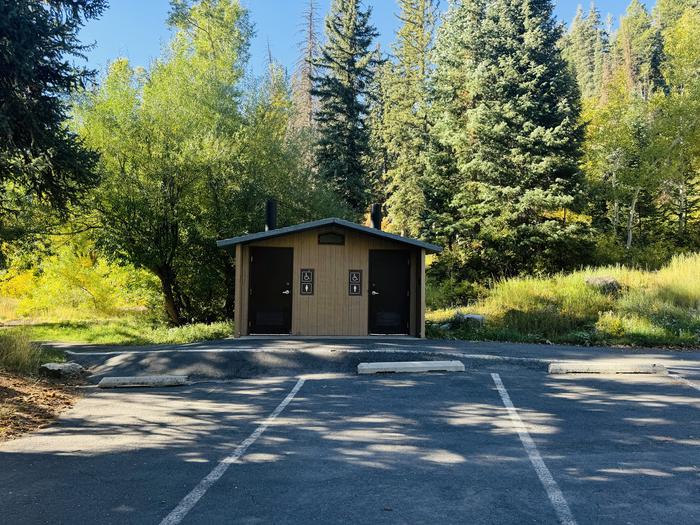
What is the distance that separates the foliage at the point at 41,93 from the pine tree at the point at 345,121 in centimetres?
1743

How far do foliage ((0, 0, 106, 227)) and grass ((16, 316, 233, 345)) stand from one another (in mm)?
5513

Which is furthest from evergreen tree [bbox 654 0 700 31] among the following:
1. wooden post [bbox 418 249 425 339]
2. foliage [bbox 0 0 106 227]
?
foliage [bbox 0 0 106 227]

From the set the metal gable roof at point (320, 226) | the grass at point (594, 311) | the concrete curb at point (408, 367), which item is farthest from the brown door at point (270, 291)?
the concrete curb at point (408, 367)

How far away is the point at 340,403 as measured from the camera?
7.04m

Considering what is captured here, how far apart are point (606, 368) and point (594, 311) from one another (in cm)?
697

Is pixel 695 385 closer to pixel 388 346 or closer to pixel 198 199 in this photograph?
pixel 388 346

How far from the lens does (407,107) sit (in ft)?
129

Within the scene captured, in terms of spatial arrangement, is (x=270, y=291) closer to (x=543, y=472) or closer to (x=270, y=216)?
(x=270, y=216)

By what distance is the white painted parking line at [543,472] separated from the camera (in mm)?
3604

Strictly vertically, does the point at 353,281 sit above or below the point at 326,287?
above

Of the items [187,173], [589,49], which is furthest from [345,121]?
[589,49]

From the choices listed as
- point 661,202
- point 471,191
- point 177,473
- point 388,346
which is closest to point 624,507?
point 177,473

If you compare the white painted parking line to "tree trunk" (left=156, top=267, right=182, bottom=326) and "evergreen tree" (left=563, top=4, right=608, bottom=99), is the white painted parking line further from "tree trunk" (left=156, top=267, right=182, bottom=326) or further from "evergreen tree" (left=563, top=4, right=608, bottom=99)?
"evergreen tree" (left=563, top=4, right=608, bottom=99)

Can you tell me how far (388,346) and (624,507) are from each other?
7.69 metres
